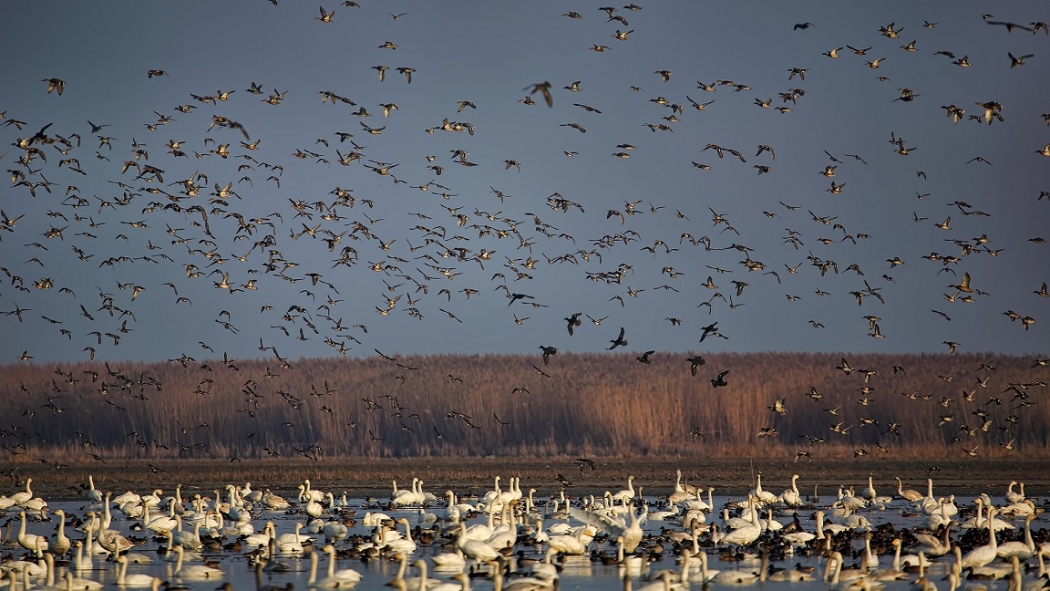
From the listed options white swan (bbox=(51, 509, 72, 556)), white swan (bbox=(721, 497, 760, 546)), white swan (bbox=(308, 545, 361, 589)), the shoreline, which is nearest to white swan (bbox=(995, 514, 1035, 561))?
white swan (bbox=(721, 497, 760, 546))

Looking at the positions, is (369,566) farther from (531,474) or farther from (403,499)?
(531,474)

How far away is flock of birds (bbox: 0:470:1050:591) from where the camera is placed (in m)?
21.6

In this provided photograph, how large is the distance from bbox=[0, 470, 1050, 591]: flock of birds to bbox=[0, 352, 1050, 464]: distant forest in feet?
53.3

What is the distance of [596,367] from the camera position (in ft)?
217

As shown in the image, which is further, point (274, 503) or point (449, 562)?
point (274, 503)

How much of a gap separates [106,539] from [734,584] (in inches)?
465

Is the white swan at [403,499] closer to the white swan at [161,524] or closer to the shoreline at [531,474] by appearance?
the shoreline at [531,474]

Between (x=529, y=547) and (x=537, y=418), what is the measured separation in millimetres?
26488

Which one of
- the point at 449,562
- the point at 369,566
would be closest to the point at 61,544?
the point at 369,566

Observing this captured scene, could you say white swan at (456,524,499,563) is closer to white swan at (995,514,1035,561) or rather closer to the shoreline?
white swan at (995,514,1035,561)

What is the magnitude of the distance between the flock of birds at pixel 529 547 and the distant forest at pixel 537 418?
16.2 meters

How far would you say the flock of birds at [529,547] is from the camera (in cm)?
2162

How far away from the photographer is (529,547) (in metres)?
26.6

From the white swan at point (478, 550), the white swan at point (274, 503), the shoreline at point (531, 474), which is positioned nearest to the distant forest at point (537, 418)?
the shoreline at point (531, 474)
